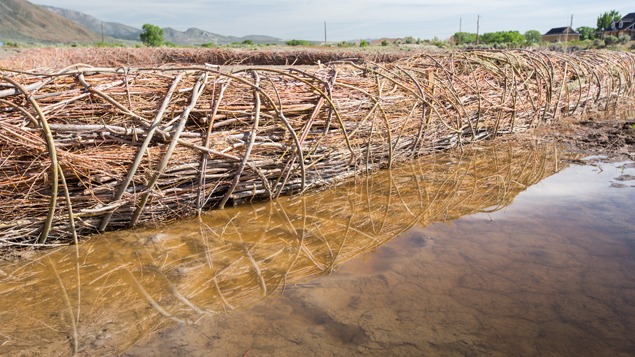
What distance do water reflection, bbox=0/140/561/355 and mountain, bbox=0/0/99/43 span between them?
15202cm

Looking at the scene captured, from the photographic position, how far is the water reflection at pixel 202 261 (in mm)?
2078

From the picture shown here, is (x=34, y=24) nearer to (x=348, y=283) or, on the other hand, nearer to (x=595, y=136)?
(x=595, y=136)

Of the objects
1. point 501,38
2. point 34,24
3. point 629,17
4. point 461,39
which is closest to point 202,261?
point 461,39

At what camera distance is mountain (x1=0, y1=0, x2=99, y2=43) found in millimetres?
138000

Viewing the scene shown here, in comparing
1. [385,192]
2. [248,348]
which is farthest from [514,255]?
[248,348]

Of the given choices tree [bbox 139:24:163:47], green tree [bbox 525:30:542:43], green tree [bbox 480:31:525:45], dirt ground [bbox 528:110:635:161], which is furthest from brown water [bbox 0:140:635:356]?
green tree [bbox 525:30:542:43]

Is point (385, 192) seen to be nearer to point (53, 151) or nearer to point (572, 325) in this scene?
point (572, 325)

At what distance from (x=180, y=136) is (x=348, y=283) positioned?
5.11ft

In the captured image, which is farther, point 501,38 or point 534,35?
point 534,35

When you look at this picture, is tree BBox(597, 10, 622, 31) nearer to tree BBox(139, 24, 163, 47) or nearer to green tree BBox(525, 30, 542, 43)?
green tree BBox(525, 30, 542, 43)

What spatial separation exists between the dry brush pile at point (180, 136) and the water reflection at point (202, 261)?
0.20 m

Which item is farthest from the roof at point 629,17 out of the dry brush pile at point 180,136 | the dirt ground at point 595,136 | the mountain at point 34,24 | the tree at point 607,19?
the mountain at point 34,24

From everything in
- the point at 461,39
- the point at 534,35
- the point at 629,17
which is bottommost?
the point at 461,39

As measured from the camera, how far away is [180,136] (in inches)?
125
